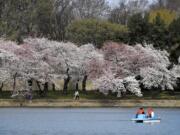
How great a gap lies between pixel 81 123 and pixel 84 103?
27.8 m

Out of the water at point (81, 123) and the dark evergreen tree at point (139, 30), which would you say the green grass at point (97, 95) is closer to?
the dark evergreen tree at point (139, 30)

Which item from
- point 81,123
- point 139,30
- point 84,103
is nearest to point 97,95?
A: point 84,103

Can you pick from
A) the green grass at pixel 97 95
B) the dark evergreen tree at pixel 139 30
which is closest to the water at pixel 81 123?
the green grass at pixel 97 95

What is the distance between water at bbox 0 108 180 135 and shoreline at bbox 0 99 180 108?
659 cm

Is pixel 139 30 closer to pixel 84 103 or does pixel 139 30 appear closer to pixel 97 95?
pixel 97 95

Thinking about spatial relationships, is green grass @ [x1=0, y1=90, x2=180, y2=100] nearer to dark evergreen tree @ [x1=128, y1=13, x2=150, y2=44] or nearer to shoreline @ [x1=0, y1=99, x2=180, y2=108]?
shoreline @ [x1=0, y1=99, x2=180, y2=108]

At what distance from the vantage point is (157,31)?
366 ft

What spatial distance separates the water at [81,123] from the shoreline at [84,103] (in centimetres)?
659

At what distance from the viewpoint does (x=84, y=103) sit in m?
97.4

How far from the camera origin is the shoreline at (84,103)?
9669cm

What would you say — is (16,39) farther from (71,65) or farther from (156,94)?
(156,94)

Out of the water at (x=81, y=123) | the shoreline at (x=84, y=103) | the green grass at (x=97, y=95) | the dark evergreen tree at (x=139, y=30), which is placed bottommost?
the water at (x=81, y=123)

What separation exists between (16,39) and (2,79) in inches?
1078

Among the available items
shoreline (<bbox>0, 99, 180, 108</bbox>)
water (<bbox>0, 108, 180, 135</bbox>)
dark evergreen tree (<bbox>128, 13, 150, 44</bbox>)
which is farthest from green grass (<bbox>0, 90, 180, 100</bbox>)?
water (<bbox>0, 108, 180, 135</bbox>)
